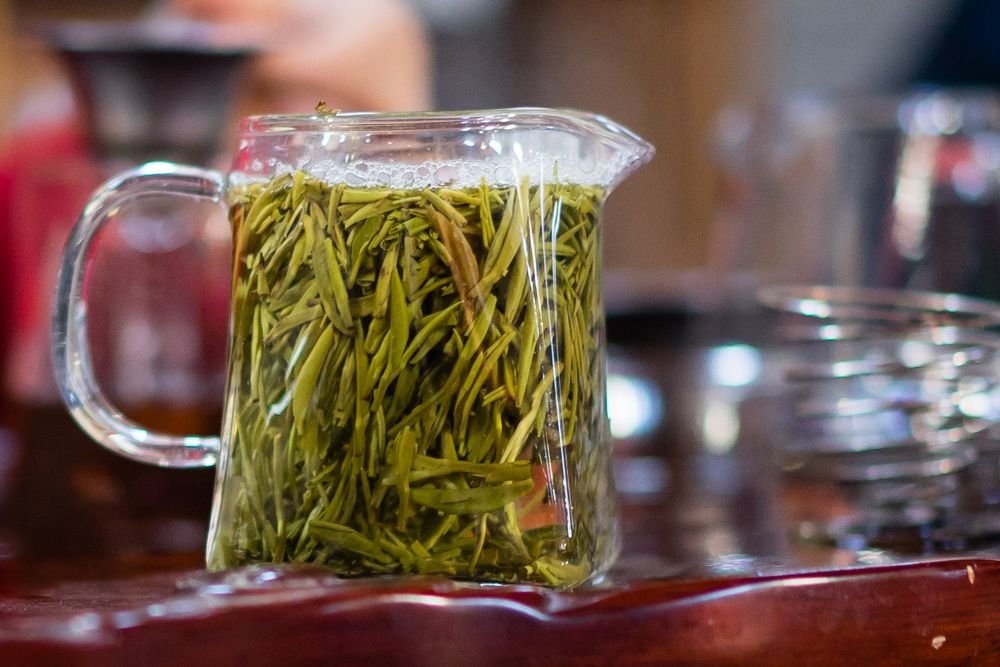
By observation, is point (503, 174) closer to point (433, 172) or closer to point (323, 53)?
point (433, 172)

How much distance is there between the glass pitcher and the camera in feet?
1.24

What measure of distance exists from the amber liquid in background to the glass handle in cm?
40

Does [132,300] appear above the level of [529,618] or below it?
above

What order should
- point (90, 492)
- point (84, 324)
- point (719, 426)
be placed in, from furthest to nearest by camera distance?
point (719, 426), point (90, 492), point (84, 324)

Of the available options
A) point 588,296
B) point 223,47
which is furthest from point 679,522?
A: point 223,47

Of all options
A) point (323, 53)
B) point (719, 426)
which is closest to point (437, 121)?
point (719, 426)

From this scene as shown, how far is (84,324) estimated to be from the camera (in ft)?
1.50

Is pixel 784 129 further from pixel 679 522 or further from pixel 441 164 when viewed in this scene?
pixel 441 164

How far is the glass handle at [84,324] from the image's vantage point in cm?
44

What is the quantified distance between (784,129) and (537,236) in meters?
0.71

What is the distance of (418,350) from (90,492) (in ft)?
1.93

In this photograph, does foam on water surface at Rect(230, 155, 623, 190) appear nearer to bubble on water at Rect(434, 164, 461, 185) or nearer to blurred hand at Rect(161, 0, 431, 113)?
bubble on water at Rect(434, 164, 461, 185)

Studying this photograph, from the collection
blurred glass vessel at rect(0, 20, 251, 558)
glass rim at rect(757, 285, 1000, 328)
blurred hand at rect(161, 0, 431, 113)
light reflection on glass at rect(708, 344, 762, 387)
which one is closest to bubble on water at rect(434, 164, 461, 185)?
glass rim at rect(757, 285, 1000, 328)

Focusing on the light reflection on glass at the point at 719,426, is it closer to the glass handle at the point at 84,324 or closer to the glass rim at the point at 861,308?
the glass rim at the point at 861,308
